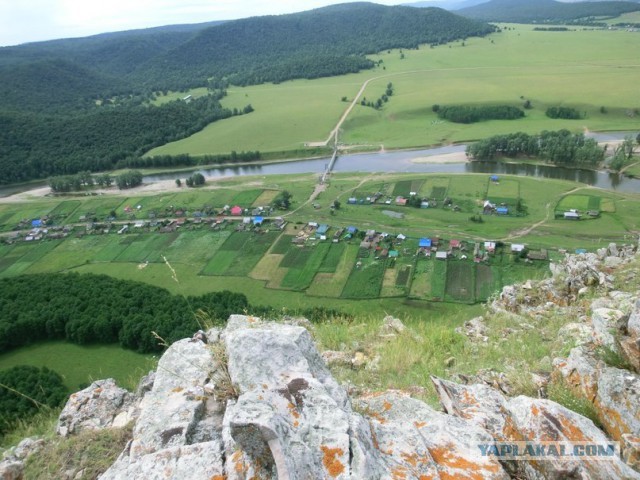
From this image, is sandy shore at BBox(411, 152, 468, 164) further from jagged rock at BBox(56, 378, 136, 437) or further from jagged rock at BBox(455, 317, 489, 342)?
jagged rock at BBox(56, 378, 136, 437)

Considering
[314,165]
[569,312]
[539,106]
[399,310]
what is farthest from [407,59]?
[569,312]

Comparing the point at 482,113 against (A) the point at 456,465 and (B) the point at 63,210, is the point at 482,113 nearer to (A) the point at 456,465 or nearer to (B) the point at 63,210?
(B) the point at 63,210

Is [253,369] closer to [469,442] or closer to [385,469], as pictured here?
[385,469]

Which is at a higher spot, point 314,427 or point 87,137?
point 314,427

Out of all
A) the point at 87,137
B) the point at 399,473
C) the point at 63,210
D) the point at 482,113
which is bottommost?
the point at 63,210

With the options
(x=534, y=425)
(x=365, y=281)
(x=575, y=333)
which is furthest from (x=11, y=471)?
(x=365, y=281)

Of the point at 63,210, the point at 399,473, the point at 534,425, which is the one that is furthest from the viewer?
the point at 63,210
